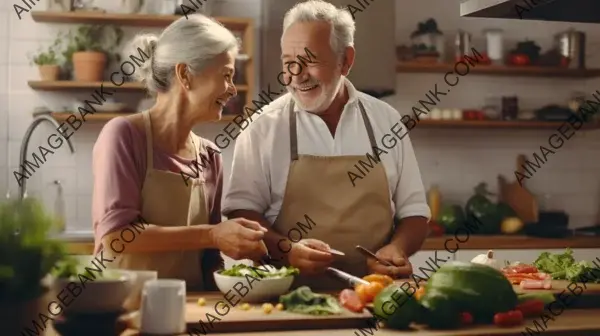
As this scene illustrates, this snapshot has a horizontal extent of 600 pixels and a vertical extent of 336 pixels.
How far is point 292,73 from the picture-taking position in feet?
8.71

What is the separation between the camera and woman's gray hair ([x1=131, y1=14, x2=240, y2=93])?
7.56 ft

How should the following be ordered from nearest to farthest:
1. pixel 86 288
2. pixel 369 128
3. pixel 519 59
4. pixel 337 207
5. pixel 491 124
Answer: pixel 86 288 → pixel 337 207 → pixel 369 128 → pixel 491 124 → pixel 519 59

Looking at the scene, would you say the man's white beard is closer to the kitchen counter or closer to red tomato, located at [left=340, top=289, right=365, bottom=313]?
red tomato, located at [left=340, top=289, right=365, bottom=313]

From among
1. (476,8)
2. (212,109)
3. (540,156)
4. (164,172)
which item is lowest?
(540,156)

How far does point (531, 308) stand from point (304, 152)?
1.07 m

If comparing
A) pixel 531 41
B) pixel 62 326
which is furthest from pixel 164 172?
pixel 531 41

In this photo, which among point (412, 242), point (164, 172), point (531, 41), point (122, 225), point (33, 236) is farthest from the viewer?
point (531, 41)

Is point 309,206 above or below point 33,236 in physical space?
below

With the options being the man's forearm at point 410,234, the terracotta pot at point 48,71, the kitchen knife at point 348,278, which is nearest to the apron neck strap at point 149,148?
the kitchen knife at point 348,278

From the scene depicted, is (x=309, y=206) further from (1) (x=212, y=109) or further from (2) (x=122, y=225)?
(2) (x=122, y=225)

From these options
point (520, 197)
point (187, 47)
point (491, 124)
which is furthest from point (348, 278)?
point (520, 197)

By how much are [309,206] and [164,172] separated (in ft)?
1.85

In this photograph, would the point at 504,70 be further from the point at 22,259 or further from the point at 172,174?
the point at 22,259

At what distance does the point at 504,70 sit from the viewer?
462cm
